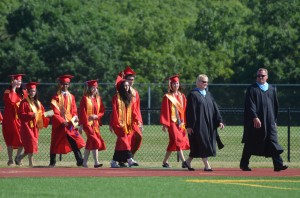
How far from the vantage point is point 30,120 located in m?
24.0

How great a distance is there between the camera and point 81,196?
16.3 meters

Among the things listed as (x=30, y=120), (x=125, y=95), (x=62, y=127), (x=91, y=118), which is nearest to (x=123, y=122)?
(x=125, y=95)

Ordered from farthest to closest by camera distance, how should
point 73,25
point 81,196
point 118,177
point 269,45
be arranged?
point 73,25 < point 269,45 < point 118,177 < point 81,196

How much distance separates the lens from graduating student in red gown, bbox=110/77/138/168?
23.3 m

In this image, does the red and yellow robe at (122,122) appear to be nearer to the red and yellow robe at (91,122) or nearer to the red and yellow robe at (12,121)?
the red and yellow robe at (91,122)

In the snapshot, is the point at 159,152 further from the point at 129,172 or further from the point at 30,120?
the point at 129,172

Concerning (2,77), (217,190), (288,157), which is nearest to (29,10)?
(2,77)

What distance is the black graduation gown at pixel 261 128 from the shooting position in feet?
71.3

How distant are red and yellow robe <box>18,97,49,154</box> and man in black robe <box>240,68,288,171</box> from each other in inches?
180

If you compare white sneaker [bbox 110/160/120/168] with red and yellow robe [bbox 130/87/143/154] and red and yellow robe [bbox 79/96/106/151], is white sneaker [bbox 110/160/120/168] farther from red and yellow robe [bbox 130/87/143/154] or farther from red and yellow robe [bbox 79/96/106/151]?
red and yellow robe [bbox 130/87/143/154]

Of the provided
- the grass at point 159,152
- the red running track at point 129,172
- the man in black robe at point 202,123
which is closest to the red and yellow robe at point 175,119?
the grass at point 159,152

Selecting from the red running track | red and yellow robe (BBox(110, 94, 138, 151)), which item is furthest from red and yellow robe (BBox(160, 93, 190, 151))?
the red running track

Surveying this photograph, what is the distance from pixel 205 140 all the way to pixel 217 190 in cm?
455

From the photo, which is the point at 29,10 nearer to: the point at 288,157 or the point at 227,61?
the point at 227,61
